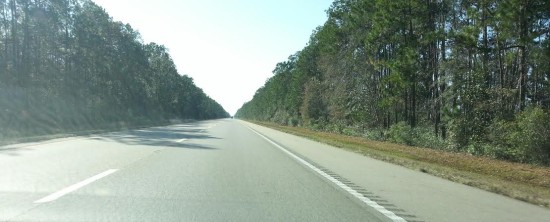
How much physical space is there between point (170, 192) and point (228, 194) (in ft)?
3.53

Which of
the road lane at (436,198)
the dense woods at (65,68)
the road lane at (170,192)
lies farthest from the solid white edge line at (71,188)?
the dense woods at (65,68)

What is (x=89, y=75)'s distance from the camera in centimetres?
6794

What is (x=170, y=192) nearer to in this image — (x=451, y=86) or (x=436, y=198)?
(x=436, y=198)

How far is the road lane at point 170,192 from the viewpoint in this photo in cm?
770

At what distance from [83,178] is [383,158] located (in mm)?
11974

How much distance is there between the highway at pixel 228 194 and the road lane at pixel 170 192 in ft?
0.05

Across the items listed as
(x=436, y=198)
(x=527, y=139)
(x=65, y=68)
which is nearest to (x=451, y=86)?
(x=527, y=139)

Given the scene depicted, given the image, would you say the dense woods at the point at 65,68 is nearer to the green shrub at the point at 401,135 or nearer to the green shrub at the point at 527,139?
the green shrub at the point at 401,135

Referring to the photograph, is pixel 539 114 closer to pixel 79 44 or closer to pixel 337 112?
pixel 337 112

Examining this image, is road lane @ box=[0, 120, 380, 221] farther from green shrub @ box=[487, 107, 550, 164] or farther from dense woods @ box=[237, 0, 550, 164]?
dense woods @ box=[237, 0, 550, 164]

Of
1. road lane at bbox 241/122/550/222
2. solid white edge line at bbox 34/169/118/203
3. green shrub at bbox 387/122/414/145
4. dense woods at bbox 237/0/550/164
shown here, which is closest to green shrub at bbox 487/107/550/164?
dense woods at bbox 237/0/550/164

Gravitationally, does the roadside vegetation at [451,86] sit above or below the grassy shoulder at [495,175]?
above

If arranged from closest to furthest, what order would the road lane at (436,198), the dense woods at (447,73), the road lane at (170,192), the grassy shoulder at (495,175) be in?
the road lane at (170,192) < the road lane at (436,198) < the grassy shoulder at (495,175) < the dense woods at (447,73)

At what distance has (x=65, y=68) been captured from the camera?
62.3 meters
